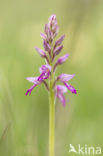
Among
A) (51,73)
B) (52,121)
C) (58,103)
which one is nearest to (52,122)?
(52,121)

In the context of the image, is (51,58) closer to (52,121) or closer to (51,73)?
(51,73)

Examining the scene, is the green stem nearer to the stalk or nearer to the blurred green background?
the stalk

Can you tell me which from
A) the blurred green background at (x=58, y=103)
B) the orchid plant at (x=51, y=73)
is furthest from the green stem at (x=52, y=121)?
the blurred green background at (x=58, y=103)

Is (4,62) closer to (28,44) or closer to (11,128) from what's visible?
(28,44)

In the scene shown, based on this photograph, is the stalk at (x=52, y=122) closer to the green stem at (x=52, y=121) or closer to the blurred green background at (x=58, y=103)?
the green stem at (x=52, y=121)

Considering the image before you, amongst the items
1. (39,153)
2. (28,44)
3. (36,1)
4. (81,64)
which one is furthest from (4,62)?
(36,1)

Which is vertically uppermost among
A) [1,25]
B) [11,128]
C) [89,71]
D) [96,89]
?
[1,25]

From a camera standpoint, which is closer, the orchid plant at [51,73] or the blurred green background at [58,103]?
the orchid plant at [51,73]

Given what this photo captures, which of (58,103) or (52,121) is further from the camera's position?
(58,103)
